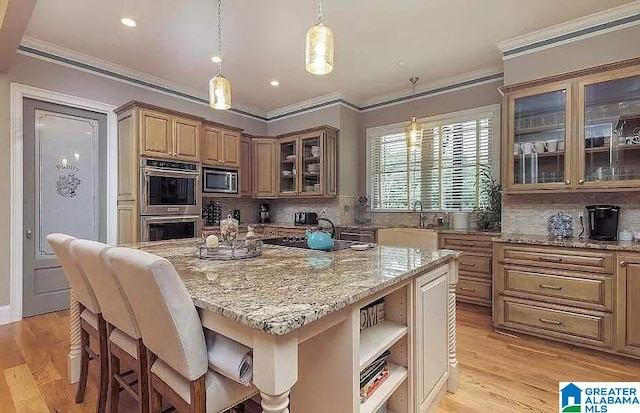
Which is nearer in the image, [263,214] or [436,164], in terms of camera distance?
[436,164]

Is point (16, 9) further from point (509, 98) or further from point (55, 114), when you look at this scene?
point (509, 98)

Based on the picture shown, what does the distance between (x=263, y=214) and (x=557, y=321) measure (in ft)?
14.6

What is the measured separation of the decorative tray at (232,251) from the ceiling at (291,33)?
2.03 metres

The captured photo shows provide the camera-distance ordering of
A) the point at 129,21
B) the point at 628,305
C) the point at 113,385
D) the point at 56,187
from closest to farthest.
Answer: the point at 113,385 → the point at 628,305 → the point at 129,21 → the point at 56,187

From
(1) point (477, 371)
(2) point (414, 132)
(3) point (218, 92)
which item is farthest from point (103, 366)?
(2) point (414, 132)

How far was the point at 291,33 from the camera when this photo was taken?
10.4 feet

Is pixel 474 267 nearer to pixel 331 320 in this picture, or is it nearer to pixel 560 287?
pixel 560 287

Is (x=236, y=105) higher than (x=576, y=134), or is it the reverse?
(x=236, y=105)

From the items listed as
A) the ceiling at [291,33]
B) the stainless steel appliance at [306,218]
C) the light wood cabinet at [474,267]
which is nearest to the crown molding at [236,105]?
the ceiling at [291,33]

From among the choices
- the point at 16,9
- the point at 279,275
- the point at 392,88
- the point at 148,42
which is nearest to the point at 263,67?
the point at 148,42

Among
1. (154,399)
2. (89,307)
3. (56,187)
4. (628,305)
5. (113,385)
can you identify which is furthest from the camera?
(56,187)

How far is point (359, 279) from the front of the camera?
4.48 ft

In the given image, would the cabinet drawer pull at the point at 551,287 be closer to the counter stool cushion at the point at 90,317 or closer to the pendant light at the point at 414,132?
the pendant light at the point at 414,132

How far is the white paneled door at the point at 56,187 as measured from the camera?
11.2 ft
